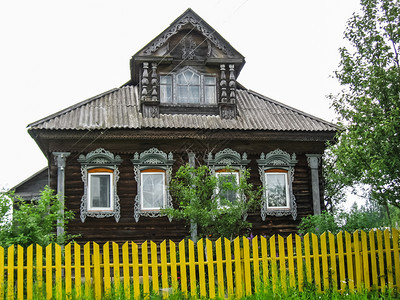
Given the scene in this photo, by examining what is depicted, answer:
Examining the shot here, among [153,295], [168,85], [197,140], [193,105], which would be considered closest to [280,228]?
[197,140]

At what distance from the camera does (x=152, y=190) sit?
1481 centimetres

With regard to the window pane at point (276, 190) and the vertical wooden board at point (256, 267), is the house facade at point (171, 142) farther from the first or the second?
the vertical wooden board at point (256, 267)

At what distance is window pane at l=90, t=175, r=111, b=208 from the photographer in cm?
1455

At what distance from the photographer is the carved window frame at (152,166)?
47.9ft

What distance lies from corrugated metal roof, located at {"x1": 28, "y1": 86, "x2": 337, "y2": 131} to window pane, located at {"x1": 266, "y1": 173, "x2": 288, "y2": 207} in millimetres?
1564

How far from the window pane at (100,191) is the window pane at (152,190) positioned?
1.05 meters

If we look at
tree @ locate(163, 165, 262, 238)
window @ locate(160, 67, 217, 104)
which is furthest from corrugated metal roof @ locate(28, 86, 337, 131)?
tree @ locate(163, 165, 262, 238)

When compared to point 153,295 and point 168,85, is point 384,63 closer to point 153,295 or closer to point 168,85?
point 168,85

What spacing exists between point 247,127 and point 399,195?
582 cm

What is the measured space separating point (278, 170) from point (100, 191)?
543 centimetres

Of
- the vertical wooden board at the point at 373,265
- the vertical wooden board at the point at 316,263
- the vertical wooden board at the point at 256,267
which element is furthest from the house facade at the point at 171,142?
the vertical wooden board at the point at 373,265

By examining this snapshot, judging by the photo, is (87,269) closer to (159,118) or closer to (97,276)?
(97,276)

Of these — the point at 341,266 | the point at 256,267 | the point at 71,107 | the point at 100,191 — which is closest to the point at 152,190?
the point at 100,191

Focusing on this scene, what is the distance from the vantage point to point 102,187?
14.7 meters
